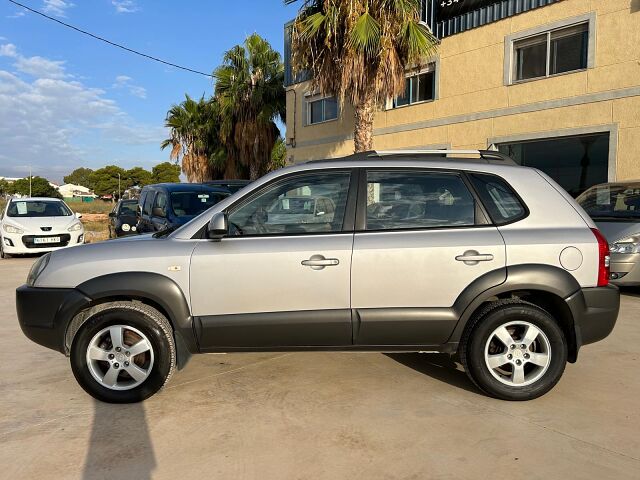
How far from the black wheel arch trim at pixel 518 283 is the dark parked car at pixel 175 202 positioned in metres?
5.63

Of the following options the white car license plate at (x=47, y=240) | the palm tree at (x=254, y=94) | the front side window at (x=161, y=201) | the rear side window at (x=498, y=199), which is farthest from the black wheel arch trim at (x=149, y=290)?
the palm tree at (x=254, y=94)

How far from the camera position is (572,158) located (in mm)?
11320

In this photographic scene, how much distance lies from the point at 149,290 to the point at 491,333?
7.94 feet

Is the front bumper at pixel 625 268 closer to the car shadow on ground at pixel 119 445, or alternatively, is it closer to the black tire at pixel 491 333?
the black tire at pixel 491 333

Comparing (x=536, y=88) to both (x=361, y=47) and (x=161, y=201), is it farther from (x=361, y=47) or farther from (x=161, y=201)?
(x=161, y=201)

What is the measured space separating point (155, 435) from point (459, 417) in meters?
1.97

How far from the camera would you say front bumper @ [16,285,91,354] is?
3.39 meters

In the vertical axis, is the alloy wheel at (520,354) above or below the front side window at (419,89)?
below

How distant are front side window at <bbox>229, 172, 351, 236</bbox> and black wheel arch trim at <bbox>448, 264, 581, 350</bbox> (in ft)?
3.42

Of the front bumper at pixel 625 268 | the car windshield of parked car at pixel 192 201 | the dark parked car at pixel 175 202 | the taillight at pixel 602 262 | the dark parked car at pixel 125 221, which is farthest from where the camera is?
the dark parked car at pixel 125 221

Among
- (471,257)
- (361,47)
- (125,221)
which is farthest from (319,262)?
(361,47)

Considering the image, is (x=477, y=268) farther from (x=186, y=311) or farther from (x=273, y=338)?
(x=186, y=311)

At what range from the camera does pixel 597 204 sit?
7691 millimetres

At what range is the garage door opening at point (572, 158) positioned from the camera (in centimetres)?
1083
